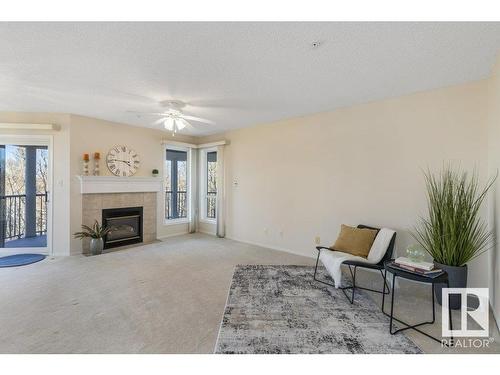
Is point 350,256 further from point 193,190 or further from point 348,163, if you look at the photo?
point 193,190

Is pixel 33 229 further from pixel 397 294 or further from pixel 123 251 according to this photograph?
pixel 397 294

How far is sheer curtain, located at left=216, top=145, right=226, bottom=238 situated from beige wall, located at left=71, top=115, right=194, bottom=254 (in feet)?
3.64

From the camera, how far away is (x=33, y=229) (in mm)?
4066

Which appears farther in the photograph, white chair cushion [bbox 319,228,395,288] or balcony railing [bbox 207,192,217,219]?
balcony railing [bbox 207,192,217,219]

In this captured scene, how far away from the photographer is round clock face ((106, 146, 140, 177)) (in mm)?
4449

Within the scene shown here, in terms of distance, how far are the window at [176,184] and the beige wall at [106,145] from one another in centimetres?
29

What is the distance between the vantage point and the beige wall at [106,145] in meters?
Answer: 4.00

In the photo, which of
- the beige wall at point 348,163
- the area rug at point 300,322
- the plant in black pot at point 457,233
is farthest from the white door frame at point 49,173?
the plant in black pot at point 457,233

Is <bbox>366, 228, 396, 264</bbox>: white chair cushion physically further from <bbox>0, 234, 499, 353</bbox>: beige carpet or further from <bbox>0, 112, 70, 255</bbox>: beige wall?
<bbox>0, 112, 70, 255</bbox>: beige wall

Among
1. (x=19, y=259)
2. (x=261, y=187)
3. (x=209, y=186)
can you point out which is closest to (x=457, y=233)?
(x=261, y=187)

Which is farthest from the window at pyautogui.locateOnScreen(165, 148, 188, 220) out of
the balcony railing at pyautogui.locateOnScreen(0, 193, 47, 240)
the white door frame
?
the balcony railing at pyautogui.locateOnScreen(0, 193, 47, 240)

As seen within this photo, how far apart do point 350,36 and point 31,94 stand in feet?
12.7

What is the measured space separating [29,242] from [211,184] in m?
3.55

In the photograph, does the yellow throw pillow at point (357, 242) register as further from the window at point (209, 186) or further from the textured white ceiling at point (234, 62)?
the window at point (209, 186)
